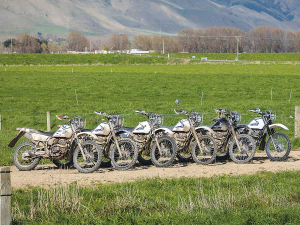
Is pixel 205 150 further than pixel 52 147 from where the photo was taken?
Yes

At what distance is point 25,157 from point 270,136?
21.9 feet

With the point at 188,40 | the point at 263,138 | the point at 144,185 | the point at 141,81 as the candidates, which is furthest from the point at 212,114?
the point at 188,40

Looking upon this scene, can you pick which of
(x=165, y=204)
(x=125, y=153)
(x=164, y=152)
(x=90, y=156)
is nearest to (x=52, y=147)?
(x=90, y=156)

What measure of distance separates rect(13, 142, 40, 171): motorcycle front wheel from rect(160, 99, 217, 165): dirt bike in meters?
3.70

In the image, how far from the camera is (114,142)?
40.8ft

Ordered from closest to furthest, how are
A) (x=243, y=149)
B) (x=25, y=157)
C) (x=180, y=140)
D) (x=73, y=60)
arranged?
1. (x=25, y=157)
2. (x=243, y=149)
3. (x=180, y=140)
4. (x=73, y=60)

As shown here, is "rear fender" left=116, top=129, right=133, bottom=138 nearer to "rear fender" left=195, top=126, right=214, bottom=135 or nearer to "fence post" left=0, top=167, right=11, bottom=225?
"rear fender" left=195, top=126, right=214, bottom=135

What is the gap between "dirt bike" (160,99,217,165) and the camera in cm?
1299

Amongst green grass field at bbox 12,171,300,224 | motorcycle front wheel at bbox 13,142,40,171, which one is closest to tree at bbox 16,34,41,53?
motorcycle front wheel at bbox 13,142,40,171

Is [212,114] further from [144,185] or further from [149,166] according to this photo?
[144,185]

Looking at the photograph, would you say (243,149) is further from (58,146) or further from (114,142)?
(58,146)

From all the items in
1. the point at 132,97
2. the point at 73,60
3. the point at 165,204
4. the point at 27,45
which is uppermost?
the point at 27,45

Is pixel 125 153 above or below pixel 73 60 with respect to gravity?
below

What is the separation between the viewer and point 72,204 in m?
8.55
